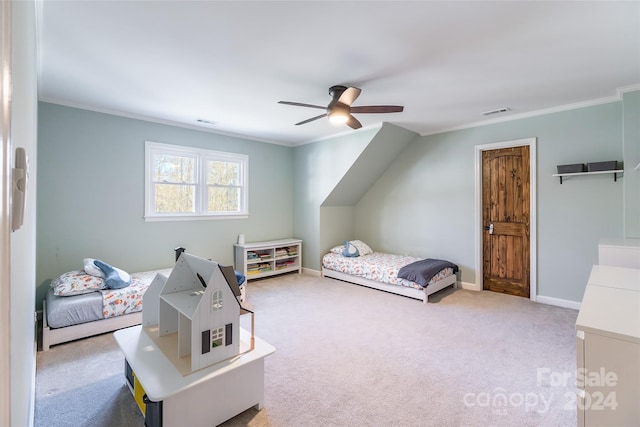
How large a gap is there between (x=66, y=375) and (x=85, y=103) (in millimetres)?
3029

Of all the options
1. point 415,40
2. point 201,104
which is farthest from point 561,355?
point 201,104

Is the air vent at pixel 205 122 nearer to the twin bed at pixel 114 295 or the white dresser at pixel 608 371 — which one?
the twin bed at pixel 114 295

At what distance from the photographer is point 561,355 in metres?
2.62

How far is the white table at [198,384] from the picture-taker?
158cm

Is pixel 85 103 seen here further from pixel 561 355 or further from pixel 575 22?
pixel 561 355

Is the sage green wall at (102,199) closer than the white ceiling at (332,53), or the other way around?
the white ceiling at (332,53)

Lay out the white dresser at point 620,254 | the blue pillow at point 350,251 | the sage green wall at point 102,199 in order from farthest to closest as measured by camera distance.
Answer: the blue pillow at point 350,251 < the sage green wall at point 102,199 < the white dresser at point 620,254

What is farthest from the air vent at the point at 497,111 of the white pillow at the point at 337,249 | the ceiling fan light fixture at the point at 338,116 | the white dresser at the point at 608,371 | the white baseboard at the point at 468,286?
the white dresser at the point at 608,371

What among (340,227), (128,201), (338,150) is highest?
(338,150)

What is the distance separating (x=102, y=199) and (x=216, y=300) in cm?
317

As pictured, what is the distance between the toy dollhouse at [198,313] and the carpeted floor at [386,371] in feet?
1.61

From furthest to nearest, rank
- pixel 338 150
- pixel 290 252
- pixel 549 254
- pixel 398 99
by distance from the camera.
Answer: pixel 290 252 < pixel 338 150 < pixel 549 254 < pixel 398 99

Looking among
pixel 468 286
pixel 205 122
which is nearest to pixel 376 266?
pixel 468 286

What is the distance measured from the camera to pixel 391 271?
14.5ft
